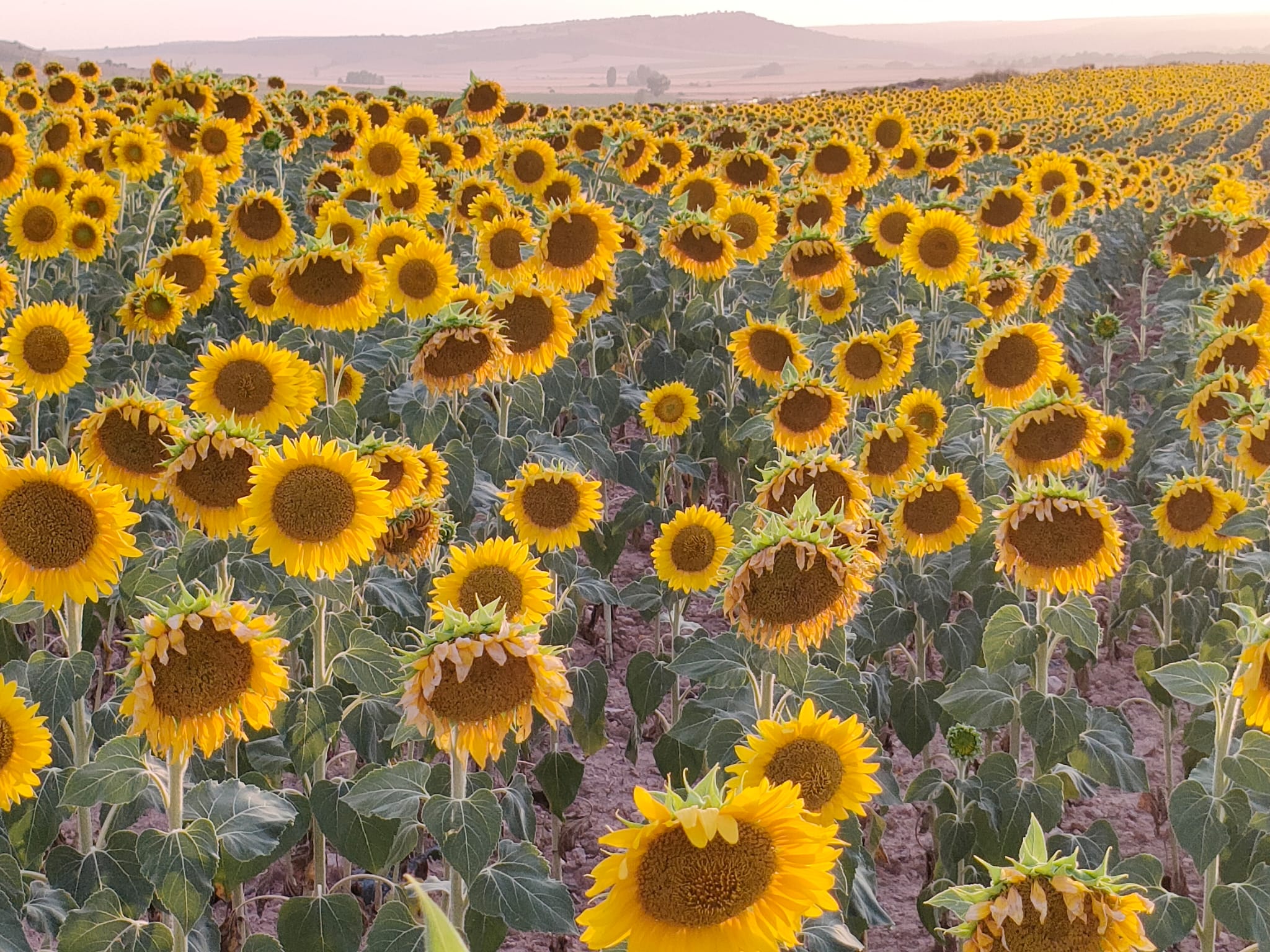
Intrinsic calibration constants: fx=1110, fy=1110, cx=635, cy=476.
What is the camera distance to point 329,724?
2.68m

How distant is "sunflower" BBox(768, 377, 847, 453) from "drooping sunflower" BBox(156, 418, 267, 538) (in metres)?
2.13

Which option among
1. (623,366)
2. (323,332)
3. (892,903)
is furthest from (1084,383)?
(323,332)

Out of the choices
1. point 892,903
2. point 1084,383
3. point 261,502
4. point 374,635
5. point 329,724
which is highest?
point 261,502

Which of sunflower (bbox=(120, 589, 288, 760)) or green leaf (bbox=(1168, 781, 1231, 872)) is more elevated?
sunflower (bbox=(120, 589, 288, 760))

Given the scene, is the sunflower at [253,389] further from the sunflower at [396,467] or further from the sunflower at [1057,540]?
the sunflower at [1057,540]

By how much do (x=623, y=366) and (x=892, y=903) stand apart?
13.7 feet

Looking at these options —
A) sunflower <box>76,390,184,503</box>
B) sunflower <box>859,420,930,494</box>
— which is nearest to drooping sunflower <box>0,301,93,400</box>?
sunflower <box>76,390,184,503</box>

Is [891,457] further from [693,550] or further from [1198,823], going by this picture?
[1198,823]

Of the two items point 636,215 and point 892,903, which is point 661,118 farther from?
point 892,903

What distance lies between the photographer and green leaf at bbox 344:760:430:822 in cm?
234

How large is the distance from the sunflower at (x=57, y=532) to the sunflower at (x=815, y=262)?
13.5 feet

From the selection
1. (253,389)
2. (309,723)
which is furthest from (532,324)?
(309,723)

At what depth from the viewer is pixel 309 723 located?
8.73ft

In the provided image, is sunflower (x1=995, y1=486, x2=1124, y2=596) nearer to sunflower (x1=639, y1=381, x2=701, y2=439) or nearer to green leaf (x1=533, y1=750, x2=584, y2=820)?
green leaf (x1=533, y1=750, x2=584, y2=820)
